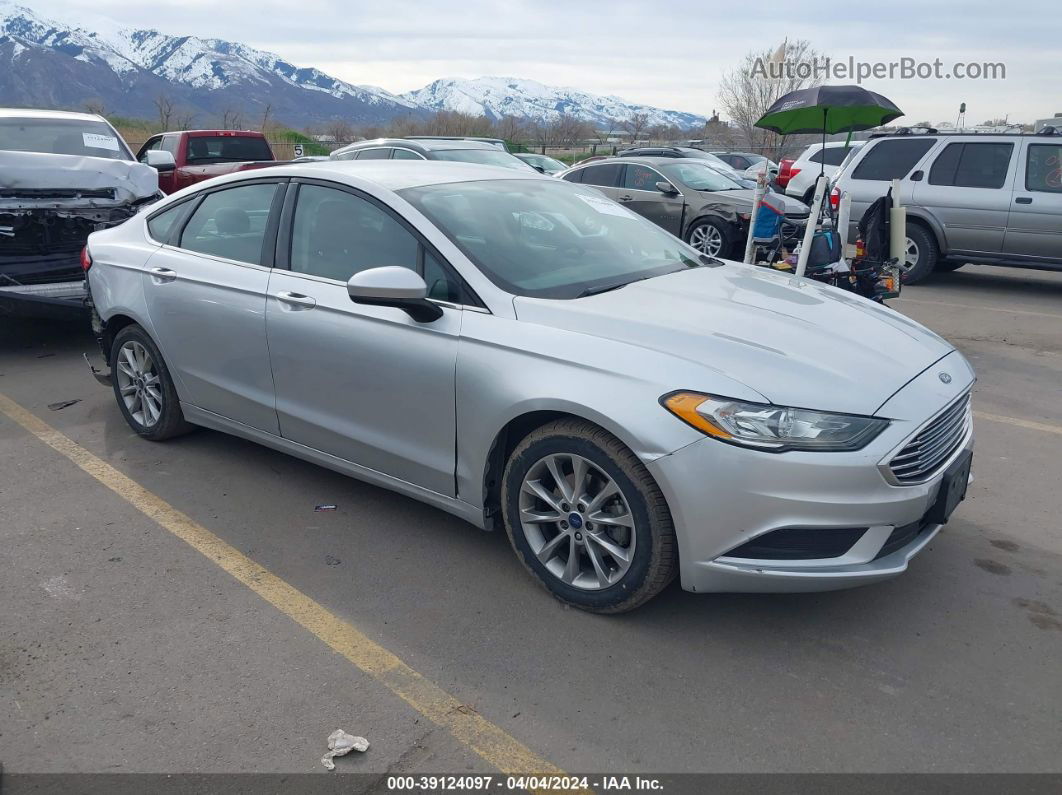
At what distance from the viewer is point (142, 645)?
124 inches

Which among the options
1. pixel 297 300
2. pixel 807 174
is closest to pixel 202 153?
pixel 807 174

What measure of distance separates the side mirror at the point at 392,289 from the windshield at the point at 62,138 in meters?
6.00

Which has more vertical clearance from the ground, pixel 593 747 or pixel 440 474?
pixel 440 474

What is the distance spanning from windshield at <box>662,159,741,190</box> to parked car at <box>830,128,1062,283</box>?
189 centimetres

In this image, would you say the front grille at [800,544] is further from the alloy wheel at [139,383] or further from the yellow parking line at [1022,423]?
the alloy wheel at [139,383]

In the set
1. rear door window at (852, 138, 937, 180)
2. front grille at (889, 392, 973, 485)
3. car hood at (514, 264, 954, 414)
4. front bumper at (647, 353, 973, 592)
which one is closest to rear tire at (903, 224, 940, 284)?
rear door window at (852, 138, 937, 180)

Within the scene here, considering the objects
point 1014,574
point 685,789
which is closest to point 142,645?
point 685,789

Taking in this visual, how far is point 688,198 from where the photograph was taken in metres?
11.9

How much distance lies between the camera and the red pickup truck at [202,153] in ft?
43.8

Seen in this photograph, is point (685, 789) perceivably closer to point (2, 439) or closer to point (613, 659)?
point (613, 659)

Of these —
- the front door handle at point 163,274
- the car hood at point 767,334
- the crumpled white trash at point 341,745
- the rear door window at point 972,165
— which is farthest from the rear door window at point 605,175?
the crumpled white trash at point 341,745

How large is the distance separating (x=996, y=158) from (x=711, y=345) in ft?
28.6

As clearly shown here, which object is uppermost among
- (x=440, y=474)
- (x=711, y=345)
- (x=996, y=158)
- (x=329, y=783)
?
(x=996, y=158)

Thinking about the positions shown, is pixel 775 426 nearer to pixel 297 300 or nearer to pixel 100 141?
pixel 297 300
